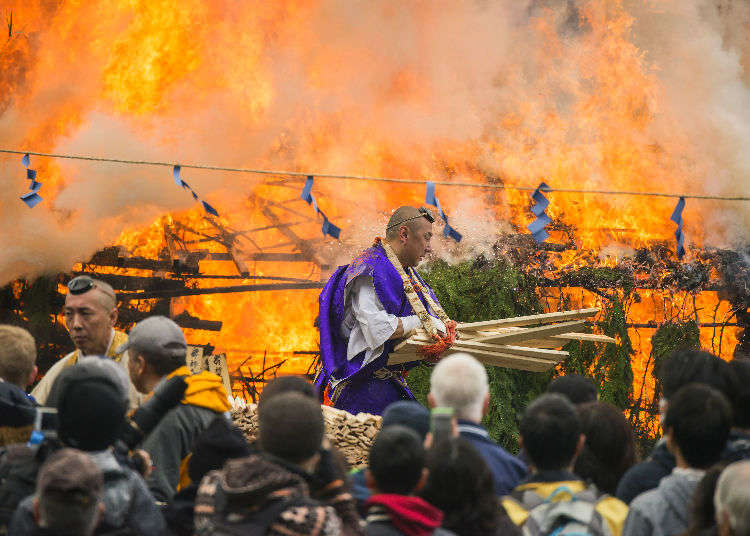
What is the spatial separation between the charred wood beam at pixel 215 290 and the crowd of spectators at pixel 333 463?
18.0ft

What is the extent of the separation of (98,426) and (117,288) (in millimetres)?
6815

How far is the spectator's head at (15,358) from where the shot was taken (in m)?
4.45

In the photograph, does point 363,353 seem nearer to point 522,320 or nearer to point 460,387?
point 522,320

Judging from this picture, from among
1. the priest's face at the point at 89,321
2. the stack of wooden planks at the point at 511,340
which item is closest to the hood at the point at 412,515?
the priest's face at the point at 89,321

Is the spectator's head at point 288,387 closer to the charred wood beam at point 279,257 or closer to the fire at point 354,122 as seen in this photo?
the fire at point 354,122

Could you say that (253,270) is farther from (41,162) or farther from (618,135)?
(618,135)

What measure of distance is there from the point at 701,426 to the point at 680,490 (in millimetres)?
274

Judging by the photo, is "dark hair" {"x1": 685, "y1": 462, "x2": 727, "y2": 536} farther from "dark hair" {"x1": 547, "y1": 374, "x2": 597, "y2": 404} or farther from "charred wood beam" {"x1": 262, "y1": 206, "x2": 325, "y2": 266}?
"charred wood beam" {"x1": 262, "y1": 206, "x2": 325, "y2": 266}

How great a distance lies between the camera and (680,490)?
367 cm

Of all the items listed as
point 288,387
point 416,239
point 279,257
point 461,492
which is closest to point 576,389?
point 288,387

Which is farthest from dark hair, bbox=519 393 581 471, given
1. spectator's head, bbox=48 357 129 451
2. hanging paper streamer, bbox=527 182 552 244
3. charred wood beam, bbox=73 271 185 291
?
charred wood beam, bbox=73 271 185 291

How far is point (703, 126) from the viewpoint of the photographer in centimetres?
1058

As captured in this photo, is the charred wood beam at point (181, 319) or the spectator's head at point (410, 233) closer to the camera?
the spectator's head at point (410, 233)

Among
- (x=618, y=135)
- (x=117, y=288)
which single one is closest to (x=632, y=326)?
(x=618, y=135)
